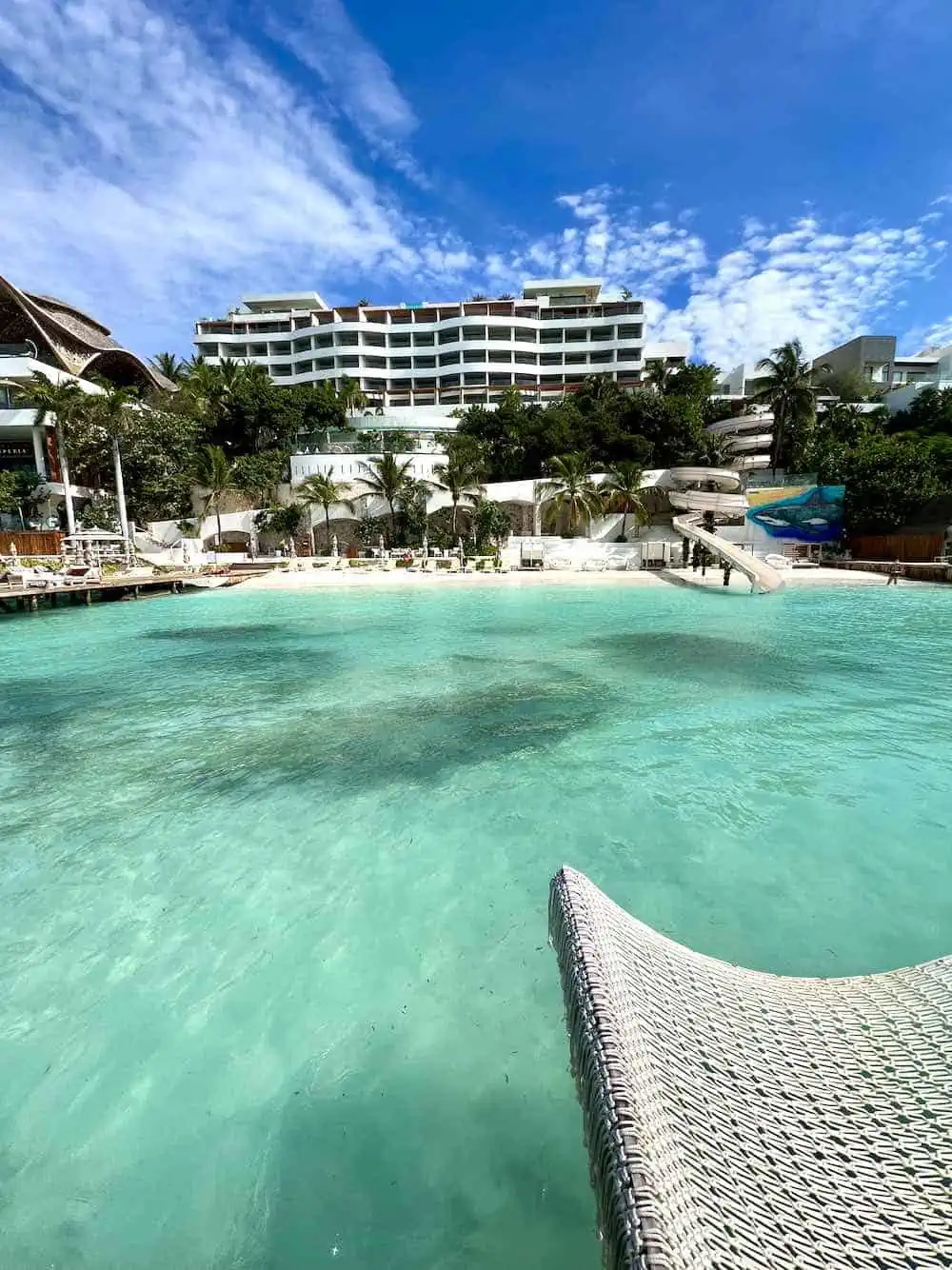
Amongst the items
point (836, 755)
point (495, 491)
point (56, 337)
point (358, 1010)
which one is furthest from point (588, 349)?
point (358, 1010)

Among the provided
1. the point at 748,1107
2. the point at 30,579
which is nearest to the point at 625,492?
the point at 30,579

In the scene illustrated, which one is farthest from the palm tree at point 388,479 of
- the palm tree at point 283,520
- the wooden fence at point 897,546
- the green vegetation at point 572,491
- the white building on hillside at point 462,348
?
the white building on hillside at point 462,348

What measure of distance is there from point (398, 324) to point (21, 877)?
242 feet

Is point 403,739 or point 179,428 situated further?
point 179,428

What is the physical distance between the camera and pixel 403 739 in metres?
8.31

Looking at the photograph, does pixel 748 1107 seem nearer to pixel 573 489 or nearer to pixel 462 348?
pixel 573 489

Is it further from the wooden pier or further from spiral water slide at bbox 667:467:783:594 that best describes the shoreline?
the wooden pier

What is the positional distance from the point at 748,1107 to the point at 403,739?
664cm

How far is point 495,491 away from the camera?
130ft

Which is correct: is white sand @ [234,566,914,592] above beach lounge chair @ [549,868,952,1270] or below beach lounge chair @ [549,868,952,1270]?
below

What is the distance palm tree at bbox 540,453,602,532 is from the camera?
36.8m

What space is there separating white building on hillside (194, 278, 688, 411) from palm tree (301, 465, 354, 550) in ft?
103

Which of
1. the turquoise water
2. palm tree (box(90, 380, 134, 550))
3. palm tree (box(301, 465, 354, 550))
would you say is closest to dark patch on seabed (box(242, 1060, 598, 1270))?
the turquoise water

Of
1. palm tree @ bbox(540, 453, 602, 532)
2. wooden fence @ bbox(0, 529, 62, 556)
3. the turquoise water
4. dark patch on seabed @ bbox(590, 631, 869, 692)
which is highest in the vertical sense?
palm tree @ bbox(540, 453, 602, 532)
